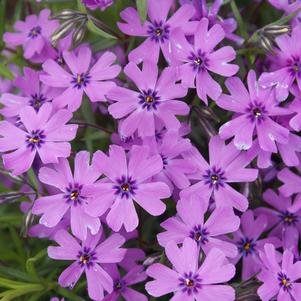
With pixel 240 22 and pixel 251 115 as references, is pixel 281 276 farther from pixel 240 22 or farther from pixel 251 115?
pixel 240 22

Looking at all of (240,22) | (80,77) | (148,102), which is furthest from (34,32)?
(240,22)

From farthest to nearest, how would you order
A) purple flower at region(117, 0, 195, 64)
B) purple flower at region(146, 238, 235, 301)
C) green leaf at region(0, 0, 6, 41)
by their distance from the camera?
green leaf at region(0, 0, 6, 41)
purple flower at region(117, 0, 195, 64)
purple flower at region(146, 238, 235, 301)

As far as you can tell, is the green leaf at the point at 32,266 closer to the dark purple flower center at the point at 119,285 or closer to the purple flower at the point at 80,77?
the dark purple flower center at the point at 119,285

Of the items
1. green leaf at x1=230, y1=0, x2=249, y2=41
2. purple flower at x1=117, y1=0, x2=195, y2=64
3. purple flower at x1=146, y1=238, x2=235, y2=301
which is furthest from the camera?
green leaf at x1=230, y1=0, x2=249, y2=41

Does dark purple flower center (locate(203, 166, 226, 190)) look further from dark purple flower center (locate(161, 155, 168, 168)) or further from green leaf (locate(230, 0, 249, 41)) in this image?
green leaf (locate(230, 0, 249, 41))

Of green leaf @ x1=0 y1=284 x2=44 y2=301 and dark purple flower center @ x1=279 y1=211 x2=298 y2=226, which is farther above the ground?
dark purple flower center @ x1=279 y1=211 x2=298 y2=226

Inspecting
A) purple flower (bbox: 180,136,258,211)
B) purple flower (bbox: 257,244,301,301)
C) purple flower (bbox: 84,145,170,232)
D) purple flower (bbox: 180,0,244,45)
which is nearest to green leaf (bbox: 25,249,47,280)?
purple flower (bbox: 84,145,170,232)

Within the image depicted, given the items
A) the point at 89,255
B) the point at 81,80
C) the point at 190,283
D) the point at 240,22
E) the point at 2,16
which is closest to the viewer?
the point at 190,283
